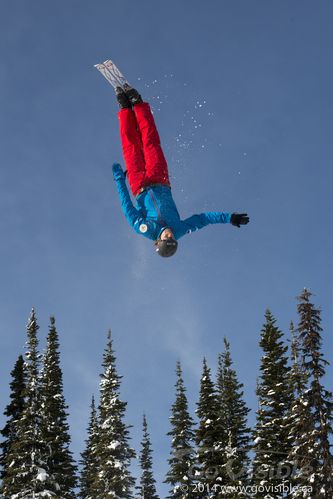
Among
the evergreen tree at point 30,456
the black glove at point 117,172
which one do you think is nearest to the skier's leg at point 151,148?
the black glove at point 117,172

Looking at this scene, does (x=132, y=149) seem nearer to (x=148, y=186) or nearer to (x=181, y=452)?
(x=148, y=186)

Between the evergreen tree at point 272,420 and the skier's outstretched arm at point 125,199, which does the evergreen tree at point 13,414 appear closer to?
the evergreen tree at point 272,420

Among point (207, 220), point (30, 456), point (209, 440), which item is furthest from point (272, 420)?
point (207, 220)

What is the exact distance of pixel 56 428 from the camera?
34219mm

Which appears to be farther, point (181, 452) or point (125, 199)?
point (181, 452)

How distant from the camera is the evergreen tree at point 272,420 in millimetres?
25531

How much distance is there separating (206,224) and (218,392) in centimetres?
2202

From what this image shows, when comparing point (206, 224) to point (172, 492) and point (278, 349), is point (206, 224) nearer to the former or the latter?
point (278, 349)

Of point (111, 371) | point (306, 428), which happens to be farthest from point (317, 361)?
point (111, 371)

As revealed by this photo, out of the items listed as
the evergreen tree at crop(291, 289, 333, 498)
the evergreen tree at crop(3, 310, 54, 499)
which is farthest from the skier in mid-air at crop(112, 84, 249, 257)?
the evergreen tree at crop(3, 310, 54, 499)

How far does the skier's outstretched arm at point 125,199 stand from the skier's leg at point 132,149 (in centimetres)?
79

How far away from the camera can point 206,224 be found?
13.6m

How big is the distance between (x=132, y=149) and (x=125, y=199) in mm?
1932

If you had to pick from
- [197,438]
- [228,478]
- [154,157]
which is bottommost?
[228,478]
